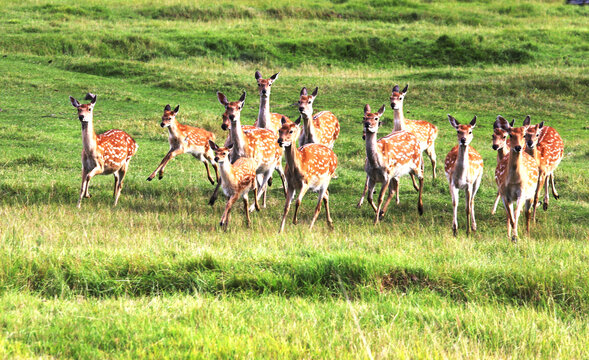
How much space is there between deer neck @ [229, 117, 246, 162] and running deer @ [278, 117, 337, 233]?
3.84 ft

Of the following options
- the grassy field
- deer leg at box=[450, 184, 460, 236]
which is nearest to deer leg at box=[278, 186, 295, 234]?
the grassy field

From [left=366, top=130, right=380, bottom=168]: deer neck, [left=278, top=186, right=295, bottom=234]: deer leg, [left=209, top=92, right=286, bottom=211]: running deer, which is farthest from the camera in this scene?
[left=209, top=92, right=286, bottom=211]: running deer

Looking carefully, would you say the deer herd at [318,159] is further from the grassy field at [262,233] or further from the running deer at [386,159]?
the grassy field at [262,233]

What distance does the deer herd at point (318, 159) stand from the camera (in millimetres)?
10086

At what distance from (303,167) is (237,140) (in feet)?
5.31

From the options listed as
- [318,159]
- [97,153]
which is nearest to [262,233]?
[318,159]

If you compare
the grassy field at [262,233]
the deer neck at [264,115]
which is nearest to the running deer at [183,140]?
the grassy field at [262,233]

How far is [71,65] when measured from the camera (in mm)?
22672

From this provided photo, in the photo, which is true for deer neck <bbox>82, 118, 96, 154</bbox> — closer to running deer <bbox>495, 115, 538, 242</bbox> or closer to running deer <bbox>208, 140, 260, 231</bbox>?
running deer <bbox>208, 140, 260, 231</bbox>

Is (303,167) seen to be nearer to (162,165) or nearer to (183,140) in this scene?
(162,165)

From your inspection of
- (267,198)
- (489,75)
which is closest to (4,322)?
(267,198)

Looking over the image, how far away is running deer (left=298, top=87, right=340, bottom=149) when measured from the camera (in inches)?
493

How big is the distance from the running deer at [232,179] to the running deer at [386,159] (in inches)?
73.2

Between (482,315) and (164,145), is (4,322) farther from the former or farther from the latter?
(164,145)
